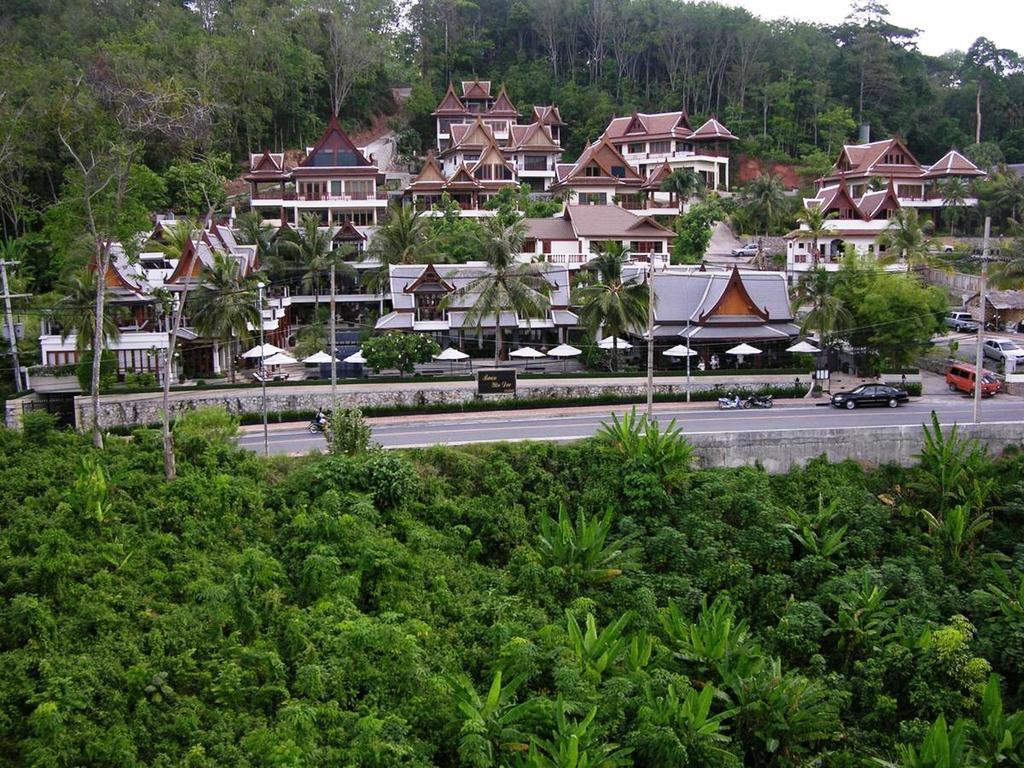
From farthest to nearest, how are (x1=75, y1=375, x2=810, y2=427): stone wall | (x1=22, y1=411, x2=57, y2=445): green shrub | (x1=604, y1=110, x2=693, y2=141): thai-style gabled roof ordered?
(x1=604, y1=110, x2=693, y2=141): thai-style gabled roof < (x1=75, y1=375, x2=810, y2=427): stone wall < (x1=22, y1=411, x2=57, y2=445): green shrub

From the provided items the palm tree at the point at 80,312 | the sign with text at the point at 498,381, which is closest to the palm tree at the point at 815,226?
the sign with text at the point at 498,381

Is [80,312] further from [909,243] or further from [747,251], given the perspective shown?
[747,251]

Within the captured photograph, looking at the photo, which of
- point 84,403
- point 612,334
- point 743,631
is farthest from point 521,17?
point 743,631

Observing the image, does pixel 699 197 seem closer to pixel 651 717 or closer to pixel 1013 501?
pixel 1013 501

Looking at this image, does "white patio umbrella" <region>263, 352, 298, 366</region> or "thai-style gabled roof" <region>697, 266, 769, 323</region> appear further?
"thai-style gabled roof" <region>697, 266, 769, 323</region>

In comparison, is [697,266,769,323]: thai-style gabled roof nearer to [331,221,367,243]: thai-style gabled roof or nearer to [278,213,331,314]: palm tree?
[278,213,331,314]: palm tree

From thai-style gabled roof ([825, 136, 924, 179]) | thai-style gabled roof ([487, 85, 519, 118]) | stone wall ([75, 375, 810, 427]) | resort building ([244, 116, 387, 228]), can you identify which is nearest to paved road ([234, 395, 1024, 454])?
stone wall ([75, 375, 810, 427])

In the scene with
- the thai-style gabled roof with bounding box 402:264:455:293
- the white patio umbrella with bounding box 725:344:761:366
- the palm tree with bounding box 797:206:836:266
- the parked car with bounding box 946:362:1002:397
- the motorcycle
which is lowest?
the motorcycle
